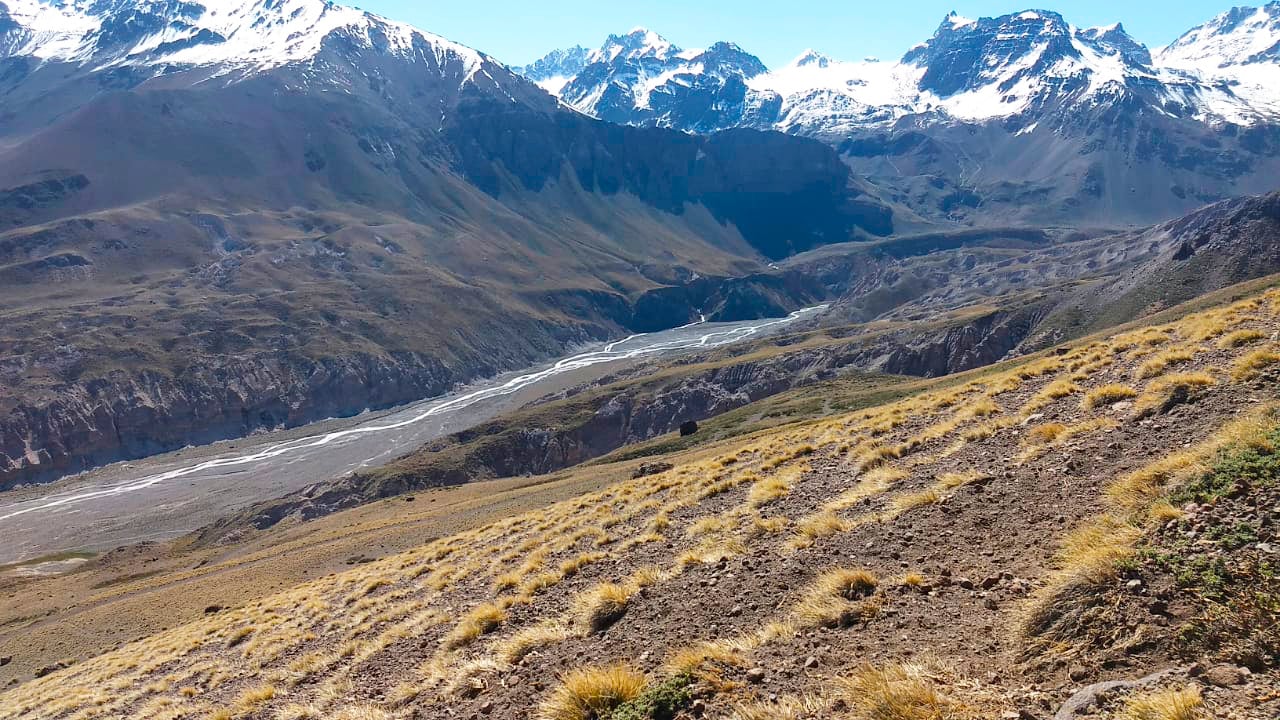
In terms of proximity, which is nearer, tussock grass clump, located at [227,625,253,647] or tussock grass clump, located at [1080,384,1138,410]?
tussock grass clump, located at [1080,384,1138,410]

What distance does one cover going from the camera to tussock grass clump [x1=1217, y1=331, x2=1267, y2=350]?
622 inches

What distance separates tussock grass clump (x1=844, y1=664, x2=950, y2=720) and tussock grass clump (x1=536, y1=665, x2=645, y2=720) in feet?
8.92

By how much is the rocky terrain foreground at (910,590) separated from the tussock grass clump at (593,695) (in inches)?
1.1

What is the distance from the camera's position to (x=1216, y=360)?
15203mm

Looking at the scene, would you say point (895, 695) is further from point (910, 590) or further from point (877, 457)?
point (877, 457)

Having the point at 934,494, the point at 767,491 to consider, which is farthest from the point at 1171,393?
the point at 767,491

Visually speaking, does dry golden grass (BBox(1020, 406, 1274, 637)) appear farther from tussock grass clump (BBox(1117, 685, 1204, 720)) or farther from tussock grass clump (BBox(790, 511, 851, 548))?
tussock grass clump (BBox(790, 511, 851, 548))

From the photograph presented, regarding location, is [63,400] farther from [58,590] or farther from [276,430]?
[58,590]

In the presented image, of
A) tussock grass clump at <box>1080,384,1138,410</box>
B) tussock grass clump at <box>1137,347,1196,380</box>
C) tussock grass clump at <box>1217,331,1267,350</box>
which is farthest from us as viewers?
tussock grass clump at <box>1137,347,1196,380</box>

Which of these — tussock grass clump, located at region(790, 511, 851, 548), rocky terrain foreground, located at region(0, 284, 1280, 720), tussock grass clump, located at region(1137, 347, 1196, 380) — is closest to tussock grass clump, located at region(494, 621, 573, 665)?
rocky terrain foreground, located at region(0, 284, 1280, 720)

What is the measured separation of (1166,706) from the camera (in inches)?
226

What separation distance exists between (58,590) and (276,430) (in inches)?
5044

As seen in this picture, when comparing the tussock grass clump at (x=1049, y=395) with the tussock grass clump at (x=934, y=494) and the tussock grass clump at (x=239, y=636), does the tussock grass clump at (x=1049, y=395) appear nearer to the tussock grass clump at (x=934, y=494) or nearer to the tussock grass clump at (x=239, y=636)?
the tussock grass clump at (x=934, y=494)

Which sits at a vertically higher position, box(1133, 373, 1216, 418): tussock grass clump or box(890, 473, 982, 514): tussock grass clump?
box(1133, 373, 1216, 418): tussock grass clump
